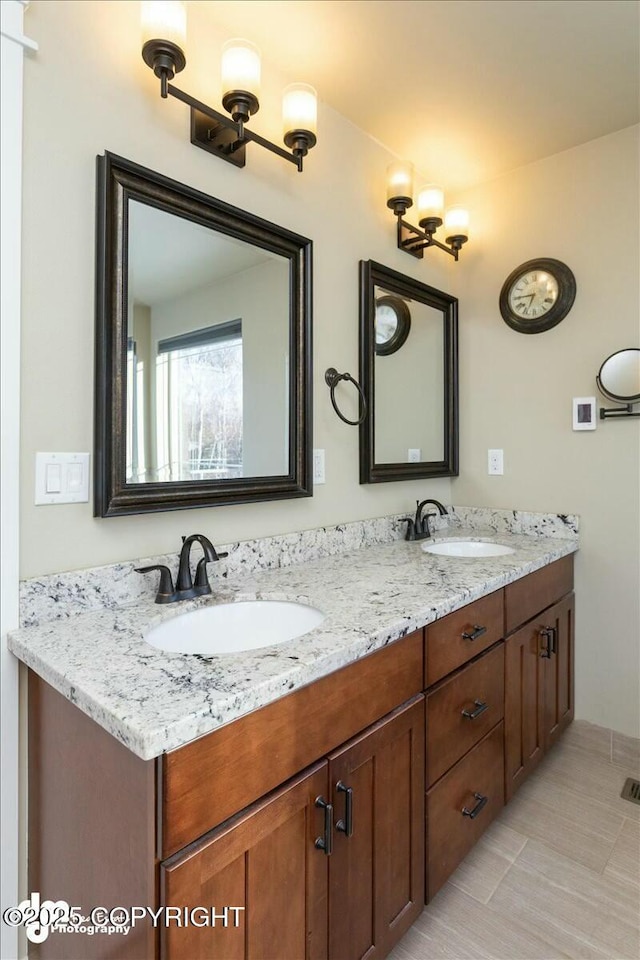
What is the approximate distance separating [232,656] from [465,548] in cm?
145

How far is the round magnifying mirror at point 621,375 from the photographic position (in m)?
1.98

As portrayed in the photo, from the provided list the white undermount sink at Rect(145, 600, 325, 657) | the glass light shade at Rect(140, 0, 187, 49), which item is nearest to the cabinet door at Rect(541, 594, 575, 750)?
the white undermount sink at Rect(145, 600, 325, 657)

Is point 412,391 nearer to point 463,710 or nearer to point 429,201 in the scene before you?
point 429,201

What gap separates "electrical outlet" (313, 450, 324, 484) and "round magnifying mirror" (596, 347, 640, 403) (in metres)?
1.17

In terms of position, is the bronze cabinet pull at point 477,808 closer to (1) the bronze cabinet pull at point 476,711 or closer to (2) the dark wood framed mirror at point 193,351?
(1) the bronze cabinet pull at point 476,711

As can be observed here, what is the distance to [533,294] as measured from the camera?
2277 millimetres

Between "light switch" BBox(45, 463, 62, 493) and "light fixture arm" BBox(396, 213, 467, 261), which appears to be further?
"light fixture arm" BBox(396, 213, 467, 261)

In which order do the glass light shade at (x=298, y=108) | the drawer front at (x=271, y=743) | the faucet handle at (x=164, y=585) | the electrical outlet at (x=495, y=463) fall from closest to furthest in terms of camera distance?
the drawer front at (x=271, y=743) → the faucet handle at (x=164, y=585) → the glass light shade at (x=298, y=108) → the electrical outlet at (x=495, y=463)

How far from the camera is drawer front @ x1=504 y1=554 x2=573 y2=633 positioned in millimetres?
1651

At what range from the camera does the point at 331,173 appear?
6.11ft

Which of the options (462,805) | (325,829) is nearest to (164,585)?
(325,829)

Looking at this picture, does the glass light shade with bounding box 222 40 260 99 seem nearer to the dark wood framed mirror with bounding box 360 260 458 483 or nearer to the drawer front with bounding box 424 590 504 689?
the dark wood framed mirror with bounding box 360 260 458 483

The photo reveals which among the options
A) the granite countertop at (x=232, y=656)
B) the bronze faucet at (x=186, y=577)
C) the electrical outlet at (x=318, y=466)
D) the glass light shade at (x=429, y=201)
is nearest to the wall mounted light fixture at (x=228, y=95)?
the glass light shade at (x=429, y=201)

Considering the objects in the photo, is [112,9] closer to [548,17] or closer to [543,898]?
[548,17]
